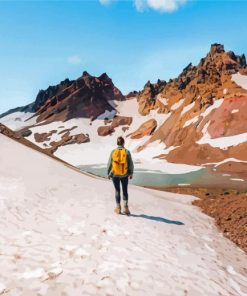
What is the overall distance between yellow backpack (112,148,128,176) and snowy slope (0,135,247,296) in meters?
1.79

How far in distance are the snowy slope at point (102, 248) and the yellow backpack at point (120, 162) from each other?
179cm

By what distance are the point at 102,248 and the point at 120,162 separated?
173 inches

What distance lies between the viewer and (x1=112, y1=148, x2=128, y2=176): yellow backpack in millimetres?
12727

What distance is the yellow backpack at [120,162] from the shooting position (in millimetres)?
12727

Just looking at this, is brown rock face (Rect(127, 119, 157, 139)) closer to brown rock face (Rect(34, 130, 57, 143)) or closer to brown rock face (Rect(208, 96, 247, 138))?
brown rock face (Rect(208, 96, 247, 138))

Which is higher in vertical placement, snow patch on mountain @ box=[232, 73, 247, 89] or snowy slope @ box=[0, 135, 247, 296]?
snow patch on mountain @ box=[232, 73, 247, 89]

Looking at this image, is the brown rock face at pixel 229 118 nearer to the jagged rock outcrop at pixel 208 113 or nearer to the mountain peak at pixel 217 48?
the jagged rock outcrop at pixel 208 113

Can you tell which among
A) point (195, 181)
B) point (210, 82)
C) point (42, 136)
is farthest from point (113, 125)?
point (195, 181)

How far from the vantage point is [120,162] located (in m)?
12.7

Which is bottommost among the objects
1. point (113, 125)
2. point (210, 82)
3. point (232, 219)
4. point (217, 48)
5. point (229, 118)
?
point (232, 219)

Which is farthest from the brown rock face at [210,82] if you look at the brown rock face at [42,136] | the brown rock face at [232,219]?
the brown rock face at [232,219]

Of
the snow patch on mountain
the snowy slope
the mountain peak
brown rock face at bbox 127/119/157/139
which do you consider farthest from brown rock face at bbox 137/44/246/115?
the snowy slope

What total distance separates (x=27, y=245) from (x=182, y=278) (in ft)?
14.1

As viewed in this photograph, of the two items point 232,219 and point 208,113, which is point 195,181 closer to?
point 232,219
